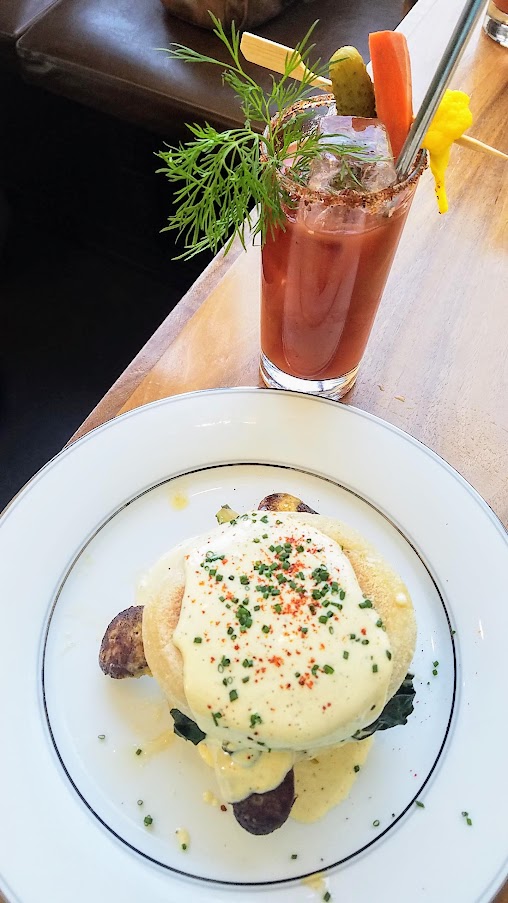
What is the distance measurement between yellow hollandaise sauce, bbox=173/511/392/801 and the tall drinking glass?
1.37ft

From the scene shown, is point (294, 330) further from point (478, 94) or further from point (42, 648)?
point (478, 94)

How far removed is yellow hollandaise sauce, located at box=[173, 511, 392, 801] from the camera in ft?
2.91

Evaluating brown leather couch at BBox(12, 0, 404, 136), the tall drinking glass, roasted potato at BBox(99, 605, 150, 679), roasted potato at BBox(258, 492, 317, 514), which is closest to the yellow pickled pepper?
the tall drinking glass

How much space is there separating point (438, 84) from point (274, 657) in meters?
0.73

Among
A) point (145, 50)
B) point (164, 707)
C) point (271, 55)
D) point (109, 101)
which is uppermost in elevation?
point (271, 55)

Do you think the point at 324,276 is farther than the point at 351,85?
Yes

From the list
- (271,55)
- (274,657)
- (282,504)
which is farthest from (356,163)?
(274,657)

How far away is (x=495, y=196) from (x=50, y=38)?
5.82 ft

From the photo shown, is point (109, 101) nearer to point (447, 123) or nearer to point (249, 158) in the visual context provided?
point (249, 158)

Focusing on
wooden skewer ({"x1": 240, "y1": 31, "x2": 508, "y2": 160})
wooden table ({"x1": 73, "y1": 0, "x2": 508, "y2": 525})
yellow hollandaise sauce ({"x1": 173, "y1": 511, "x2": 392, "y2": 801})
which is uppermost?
wooden skewer ({"x1": 240, "y1": 31, "x2": 508, "y2": 160})

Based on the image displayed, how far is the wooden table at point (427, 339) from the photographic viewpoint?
136cm

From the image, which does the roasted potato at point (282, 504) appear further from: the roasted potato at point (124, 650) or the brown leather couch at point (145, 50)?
the brown leather couch at point (145, 50)

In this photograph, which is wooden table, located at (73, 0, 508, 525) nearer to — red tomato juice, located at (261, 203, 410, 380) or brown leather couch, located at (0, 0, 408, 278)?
red tomato juice, located at (261, 203, 410, 380)

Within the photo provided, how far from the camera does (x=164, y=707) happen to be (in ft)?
3.38
